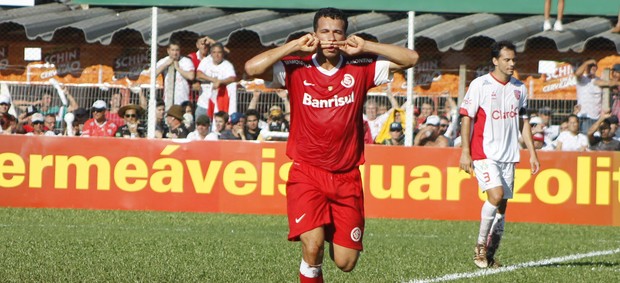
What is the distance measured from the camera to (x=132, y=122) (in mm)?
16969

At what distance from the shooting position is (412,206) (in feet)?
53.8

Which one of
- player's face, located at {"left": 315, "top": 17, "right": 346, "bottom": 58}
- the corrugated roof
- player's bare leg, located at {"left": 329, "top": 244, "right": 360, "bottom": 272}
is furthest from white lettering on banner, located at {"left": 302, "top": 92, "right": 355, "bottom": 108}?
the corrugated roof

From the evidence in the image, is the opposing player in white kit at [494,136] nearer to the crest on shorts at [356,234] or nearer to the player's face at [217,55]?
the crest on shorts at [356,234]

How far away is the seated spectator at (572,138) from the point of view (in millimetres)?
16656

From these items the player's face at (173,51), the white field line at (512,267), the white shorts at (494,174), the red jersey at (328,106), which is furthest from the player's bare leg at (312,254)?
the player's face at (173,51)

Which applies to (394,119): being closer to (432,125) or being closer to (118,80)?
(432,125)

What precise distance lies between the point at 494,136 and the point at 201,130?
Answer: 23.1ft

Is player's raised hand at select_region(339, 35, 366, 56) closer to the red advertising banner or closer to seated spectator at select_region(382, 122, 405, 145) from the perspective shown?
the red advertising banner

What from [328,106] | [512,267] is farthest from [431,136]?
[328,106]

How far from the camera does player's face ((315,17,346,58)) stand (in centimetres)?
715

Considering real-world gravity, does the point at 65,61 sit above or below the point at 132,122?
above

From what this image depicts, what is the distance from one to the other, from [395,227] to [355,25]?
7.07 metres

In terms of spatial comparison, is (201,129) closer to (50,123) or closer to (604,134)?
(50,123)

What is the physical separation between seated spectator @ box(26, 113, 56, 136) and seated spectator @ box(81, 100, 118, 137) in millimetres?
542
